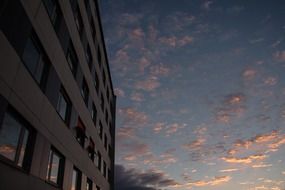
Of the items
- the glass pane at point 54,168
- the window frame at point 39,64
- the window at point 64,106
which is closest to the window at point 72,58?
the window at point 64,106

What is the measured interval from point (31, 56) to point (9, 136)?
3.43 metres

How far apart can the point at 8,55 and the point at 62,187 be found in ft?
25.5

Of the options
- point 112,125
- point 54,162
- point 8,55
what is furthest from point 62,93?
point 112,125

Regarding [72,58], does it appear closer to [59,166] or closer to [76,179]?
[59,166]

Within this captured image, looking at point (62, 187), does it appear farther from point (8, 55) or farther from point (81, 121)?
point (8, 55)

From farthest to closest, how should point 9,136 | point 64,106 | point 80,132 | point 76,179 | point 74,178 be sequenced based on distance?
point 80,132 < point 76,179 < point 74,178 < point 64,106 < point 9,136

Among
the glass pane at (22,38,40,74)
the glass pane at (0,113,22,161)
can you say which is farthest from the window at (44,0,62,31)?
Answer: the glass pane at (0,113,22,161)

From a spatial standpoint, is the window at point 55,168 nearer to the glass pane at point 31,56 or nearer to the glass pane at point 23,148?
the glass pane at point 23,148

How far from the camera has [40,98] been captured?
32.3 ft

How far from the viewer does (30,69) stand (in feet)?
30.5

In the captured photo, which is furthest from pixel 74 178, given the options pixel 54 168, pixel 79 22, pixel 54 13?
pixel 79 22

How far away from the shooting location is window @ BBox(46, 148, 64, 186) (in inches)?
436

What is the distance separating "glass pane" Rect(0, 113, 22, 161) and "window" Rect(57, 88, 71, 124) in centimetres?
461

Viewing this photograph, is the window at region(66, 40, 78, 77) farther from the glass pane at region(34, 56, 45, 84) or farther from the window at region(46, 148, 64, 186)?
the window at region(46, 148, 64, 186)
